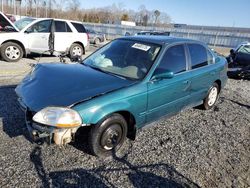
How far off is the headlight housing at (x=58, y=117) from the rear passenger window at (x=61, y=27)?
8.76m

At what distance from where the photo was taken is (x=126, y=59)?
436 cm

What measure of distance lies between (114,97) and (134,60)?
1079 millimetres

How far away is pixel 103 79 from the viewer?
3807 mm

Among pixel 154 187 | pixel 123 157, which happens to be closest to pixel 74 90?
pixel 123 157

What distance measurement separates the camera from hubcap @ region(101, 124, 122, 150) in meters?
3.54

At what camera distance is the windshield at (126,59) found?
4102 mm

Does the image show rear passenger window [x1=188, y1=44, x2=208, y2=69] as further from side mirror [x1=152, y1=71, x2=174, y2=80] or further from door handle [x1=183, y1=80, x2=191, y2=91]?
side mirror [x1=152, y1=71, x2=174, y2=80]

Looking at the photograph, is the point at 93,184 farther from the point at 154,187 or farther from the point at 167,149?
the point at 167,149

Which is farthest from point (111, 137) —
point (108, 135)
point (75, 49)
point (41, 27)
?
point (75, 49)

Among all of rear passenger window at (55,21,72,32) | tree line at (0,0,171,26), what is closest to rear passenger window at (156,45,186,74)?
rear passenger window at (55,21,72,32)

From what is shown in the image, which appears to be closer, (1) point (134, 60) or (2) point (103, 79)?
(2) point (103, 79)

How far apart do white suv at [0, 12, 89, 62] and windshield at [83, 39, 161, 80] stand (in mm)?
6220

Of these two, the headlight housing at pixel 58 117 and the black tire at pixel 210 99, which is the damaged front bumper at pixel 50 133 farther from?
the black tire at pixel 210 99

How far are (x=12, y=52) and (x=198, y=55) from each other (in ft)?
24.1
